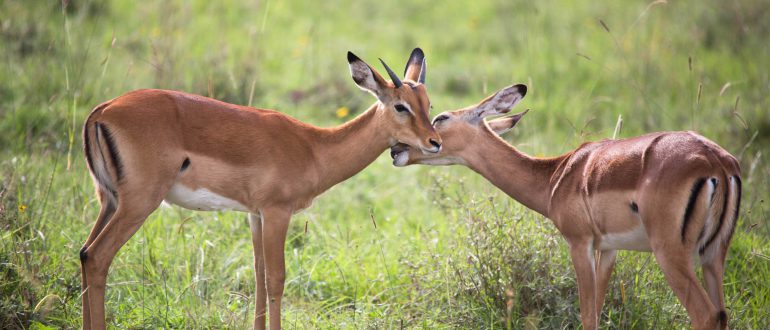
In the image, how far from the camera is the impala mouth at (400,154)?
5.74 m

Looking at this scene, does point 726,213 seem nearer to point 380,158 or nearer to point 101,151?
point 101,151

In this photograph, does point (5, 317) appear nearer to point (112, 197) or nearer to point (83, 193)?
point (112, 197)

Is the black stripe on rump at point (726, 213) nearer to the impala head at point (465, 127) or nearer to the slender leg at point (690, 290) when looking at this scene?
the slender leg at point (690, 290)

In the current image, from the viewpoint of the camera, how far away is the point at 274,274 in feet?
17.2

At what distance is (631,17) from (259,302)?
8.85 meters

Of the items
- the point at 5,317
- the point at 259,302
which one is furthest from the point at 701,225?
the point at 5,317

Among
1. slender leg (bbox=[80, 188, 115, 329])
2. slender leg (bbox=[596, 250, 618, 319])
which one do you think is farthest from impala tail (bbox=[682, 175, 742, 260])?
slender leg (bbox=[80, 188, 115, 329])

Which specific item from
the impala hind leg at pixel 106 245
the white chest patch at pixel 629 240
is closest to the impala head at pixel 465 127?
the white chest patch at pixel 629 240

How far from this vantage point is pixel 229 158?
521 cm

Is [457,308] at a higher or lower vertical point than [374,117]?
lower

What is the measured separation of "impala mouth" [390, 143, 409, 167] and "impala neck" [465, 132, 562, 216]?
43 cm

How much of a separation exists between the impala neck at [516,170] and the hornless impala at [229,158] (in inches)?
21.6

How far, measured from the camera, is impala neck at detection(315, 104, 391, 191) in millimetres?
5641

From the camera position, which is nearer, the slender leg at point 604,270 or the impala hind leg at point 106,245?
the impala hind leg at point 106,245
